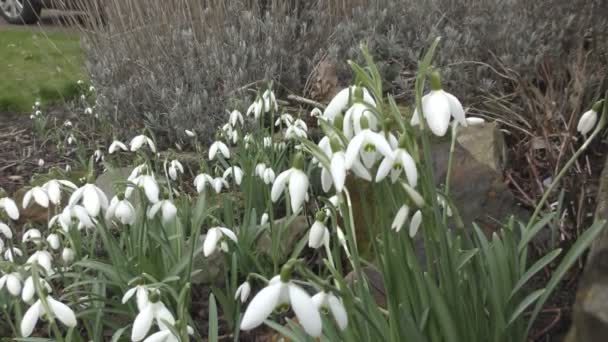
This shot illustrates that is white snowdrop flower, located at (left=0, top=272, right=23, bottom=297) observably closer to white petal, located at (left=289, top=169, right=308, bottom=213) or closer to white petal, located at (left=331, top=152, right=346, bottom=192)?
white petal, located at (left=289, top=169, right=308, bottom=213)

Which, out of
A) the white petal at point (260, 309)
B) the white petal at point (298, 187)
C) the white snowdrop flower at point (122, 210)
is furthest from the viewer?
the white snowdrop flower at point (122, 210)

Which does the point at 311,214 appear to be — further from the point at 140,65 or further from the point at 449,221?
the point at 140,65

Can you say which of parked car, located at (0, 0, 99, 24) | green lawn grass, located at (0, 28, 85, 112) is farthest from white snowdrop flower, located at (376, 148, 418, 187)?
parked car, located at (0, 0, 99, 24)

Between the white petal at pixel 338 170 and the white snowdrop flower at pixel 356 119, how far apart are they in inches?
3.8

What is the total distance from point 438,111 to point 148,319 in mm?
728

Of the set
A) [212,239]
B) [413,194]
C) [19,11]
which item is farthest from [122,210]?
[19,11]

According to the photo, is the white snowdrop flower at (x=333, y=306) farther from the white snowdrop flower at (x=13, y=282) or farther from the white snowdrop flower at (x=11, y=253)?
the white snowdrop flower at (x=11, y=253)

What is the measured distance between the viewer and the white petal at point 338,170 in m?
1.19

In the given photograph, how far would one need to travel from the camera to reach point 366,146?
1241 mm

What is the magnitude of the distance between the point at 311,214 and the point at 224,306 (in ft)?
2.81

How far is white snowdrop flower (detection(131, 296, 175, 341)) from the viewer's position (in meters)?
1.43

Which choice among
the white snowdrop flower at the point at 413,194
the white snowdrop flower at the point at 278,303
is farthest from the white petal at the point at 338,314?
the white snowdrop flower at the point at 413,194

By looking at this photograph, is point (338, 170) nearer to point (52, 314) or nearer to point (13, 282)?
point (52, 314)

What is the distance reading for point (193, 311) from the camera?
2682 millimetres
